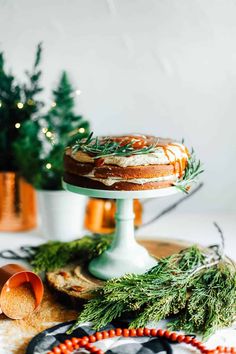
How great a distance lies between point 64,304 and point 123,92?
0.76 meters

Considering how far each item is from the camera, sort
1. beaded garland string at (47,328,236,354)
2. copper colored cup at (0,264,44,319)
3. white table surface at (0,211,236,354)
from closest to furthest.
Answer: beaded garland string at (47,328,236,354) < copper colored cup at (0,264,44,319) < white table surface at (0,211,236,354)

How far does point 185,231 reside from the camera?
1.41m

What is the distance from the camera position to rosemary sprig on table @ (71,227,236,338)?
0.85m

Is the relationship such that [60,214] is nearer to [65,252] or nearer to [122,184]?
[65,252]

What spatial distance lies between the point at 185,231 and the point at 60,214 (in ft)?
1.08

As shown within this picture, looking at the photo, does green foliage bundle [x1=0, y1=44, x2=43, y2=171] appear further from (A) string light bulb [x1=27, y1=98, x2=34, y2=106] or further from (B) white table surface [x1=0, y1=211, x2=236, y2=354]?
(B) white table surface [x1=0, y1=211, x2=236, y2=354]

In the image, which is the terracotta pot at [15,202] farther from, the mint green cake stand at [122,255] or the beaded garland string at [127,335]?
the beaded garland string at [127,335]

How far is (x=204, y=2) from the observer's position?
1453mm

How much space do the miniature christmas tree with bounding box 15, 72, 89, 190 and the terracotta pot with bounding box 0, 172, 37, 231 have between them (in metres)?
0.03

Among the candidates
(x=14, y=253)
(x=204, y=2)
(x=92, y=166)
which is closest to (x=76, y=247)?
(x=14, y=253)

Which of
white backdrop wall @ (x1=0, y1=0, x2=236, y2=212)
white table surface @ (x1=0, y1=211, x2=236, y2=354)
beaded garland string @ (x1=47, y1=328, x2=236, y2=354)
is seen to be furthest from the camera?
white backdrop wall @ (x1=0, y1=0, x2=236, y2=212)

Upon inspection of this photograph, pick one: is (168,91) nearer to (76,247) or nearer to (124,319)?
(76,247)

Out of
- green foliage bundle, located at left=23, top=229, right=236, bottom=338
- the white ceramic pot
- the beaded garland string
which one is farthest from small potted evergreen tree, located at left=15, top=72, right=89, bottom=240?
the beaded garland string

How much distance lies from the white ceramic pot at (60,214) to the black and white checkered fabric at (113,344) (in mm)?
502
